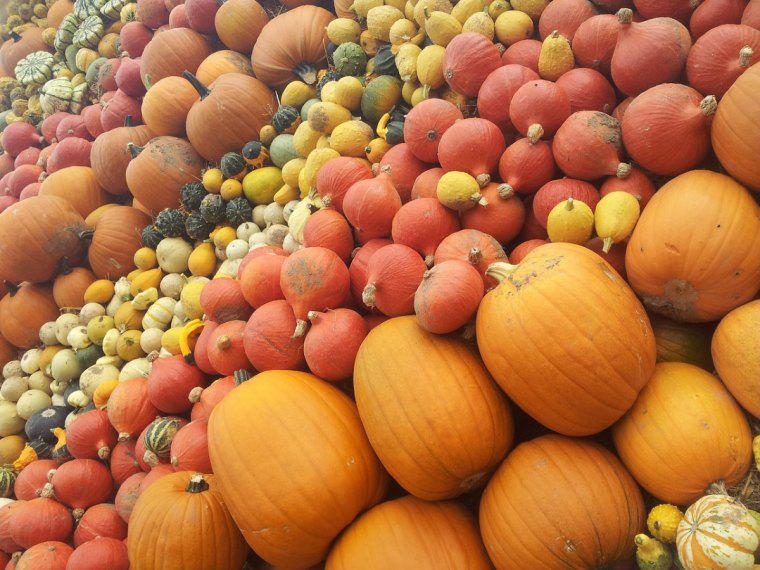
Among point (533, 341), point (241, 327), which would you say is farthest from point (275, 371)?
point (533, 341)

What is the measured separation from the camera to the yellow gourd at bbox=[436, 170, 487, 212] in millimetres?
1984

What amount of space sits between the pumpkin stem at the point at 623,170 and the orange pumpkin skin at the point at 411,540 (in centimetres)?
146

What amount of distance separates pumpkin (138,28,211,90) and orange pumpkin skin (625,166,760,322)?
14.4 ft

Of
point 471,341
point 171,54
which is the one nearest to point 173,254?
point 171,54

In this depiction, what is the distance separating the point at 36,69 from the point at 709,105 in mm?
7741

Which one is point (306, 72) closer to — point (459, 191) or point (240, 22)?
point (240, 22)

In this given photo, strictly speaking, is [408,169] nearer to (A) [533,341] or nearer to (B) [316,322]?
(B) [316,322]

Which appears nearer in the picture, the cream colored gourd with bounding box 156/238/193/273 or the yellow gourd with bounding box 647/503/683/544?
the yellow gourd with bounding box 647/503/683/544

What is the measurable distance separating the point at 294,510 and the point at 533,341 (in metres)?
1.01

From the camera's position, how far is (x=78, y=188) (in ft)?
14.7

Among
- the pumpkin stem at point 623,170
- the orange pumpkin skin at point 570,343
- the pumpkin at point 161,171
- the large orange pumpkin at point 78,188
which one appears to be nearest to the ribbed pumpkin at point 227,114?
the pumpkin at point 161,171

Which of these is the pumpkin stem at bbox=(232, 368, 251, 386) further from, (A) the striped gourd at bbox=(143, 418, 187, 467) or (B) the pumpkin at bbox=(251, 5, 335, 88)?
(B) the pumpkin at bbox=(251, 5, 335, 88)

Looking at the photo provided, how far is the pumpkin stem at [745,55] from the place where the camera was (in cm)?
171

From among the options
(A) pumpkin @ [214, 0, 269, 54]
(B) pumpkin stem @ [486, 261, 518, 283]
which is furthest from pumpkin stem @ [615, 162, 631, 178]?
(A) pumpkin @ [214, 0, 269, 54]
